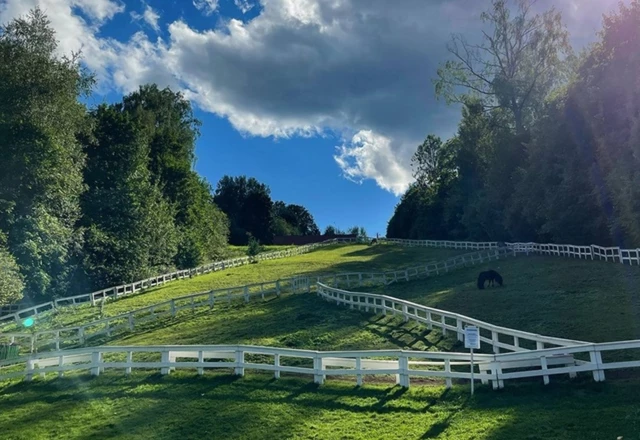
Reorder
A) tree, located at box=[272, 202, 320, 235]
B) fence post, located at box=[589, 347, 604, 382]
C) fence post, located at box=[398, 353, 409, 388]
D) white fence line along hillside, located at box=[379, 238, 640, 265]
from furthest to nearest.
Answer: tree, located at box=[272, 202, 320, 235] → white fence line along hillside, located at box=[379, 238, 640, 265] → fence post, located at box=[398, 353, 409, 388] → fence post, located at box=[589, 347, 604, 382]

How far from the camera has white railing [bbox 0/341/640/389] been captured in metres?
10.2

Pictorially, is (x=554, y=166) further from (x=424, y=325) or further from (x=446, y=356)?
(x=446, y=356)

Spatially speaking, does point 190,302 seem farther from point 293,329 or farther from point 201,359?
point 201,359

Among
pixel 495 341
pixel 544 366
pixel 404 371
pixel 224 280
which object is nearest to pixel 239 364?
pixel 404 371

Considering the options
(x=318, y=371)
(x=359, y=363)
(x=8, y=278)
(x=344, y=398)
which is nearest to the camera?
(x=344, y=398)

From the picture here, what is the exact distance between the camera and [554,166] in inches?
1412

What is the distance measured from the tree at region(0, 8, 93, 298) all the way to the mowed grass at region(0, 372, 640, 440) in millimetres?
18938

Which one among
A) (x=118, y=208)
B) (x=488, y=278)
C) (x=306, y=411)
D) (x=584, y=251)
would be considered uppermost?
(x=118, y=208)

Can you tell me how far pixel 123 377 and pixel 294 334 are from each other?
6141 mm

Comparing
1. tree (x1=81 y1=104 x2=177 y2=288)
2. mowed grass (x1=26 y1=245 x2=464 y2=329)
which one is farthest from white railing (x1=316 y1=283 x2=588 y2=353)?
tree (x1=81 y1=104 x2=177 y2=288)

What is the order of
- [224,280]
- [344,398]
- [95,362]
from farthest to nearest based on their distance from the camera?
1. [224,280]
2. [95,362]
3. [344,398]

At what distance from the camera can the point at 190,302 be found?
27.1 m

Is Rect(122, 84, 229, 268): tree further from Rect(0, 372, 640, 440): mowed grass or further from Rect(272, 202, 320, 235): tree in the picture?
Rect(272, 202, 320, 235): tree

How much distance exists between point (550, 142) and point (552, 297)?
19.3 m
